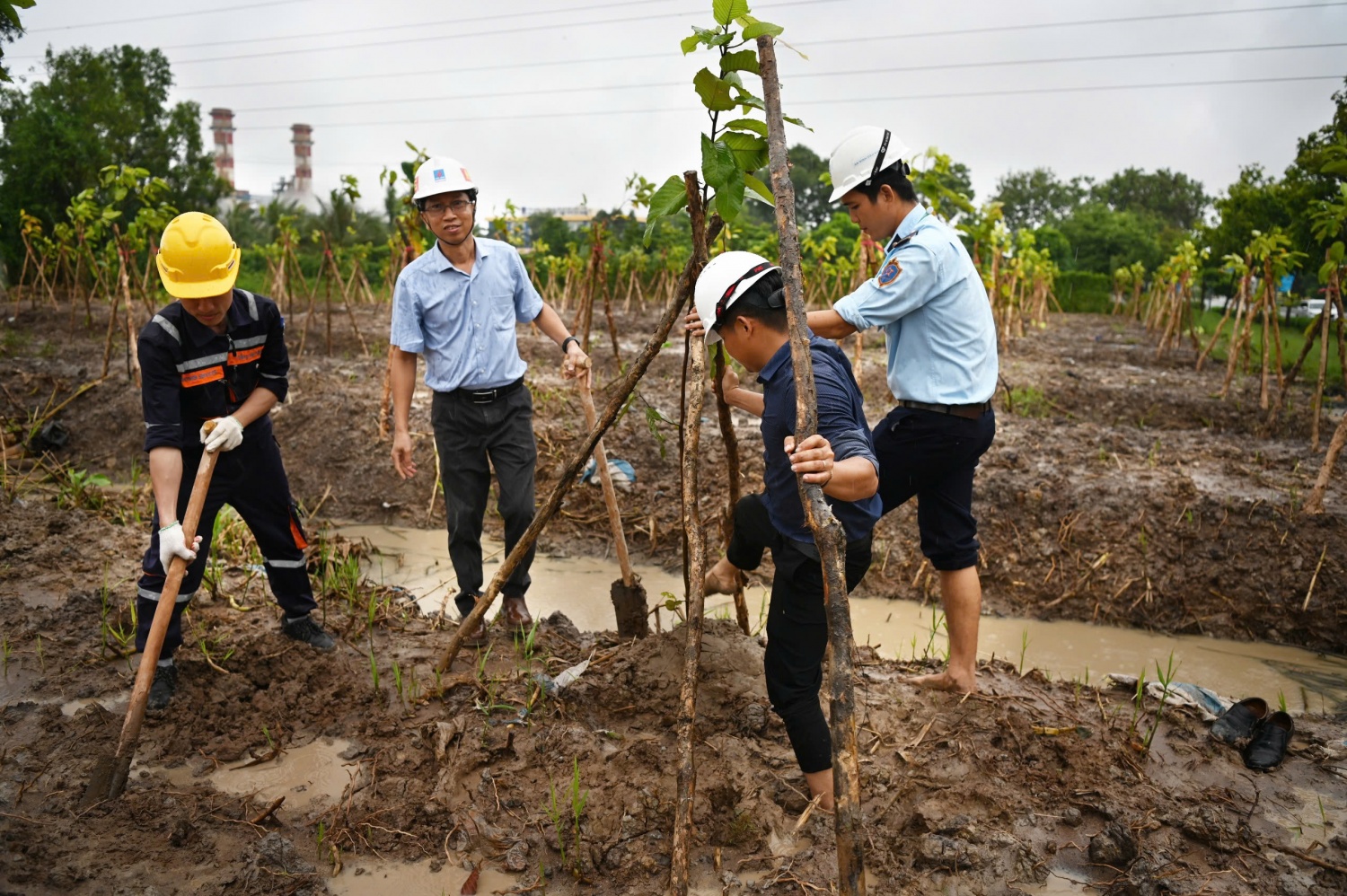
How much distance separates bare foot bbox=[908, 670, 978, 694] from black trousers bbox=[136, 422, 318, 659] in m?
2.47

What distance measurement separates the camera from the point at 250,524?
340cm

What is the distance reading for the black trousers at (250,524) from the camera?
3113 mm

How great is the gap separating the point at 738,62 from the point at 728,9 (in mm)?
151

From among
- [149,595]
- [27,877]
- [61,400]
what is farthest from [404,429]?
[61,400]

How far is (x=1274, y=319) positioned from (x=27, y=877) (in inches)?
406

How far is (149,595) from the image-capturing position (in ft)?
10.2

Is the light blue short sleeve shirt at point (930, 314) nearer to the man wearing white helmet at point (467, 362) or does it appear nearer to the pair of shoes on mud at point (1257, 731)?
the man wearing white helmet at point (467, 362)

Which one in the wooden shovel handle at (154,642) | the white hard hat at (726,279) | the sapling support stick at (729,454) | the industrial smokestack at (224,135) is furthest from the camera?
the industrial smokestack at (224,135)

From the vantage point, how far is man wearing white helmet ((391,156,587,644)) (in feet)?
11.3

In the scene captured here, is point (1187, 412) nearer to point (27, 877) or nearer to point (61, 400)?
point (27, 877)

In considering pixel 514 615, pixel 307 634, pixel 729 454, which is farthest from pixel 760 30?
pixel 307 634

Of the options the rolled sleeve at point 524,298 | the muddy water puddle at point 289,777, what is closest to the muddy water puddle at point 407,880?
the muddy water puddle at point 289,777

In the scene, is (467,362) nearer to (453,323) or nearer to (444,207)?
(453,323)

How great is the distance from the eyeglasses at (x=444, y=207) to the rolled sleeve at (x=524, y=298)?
0.35m
